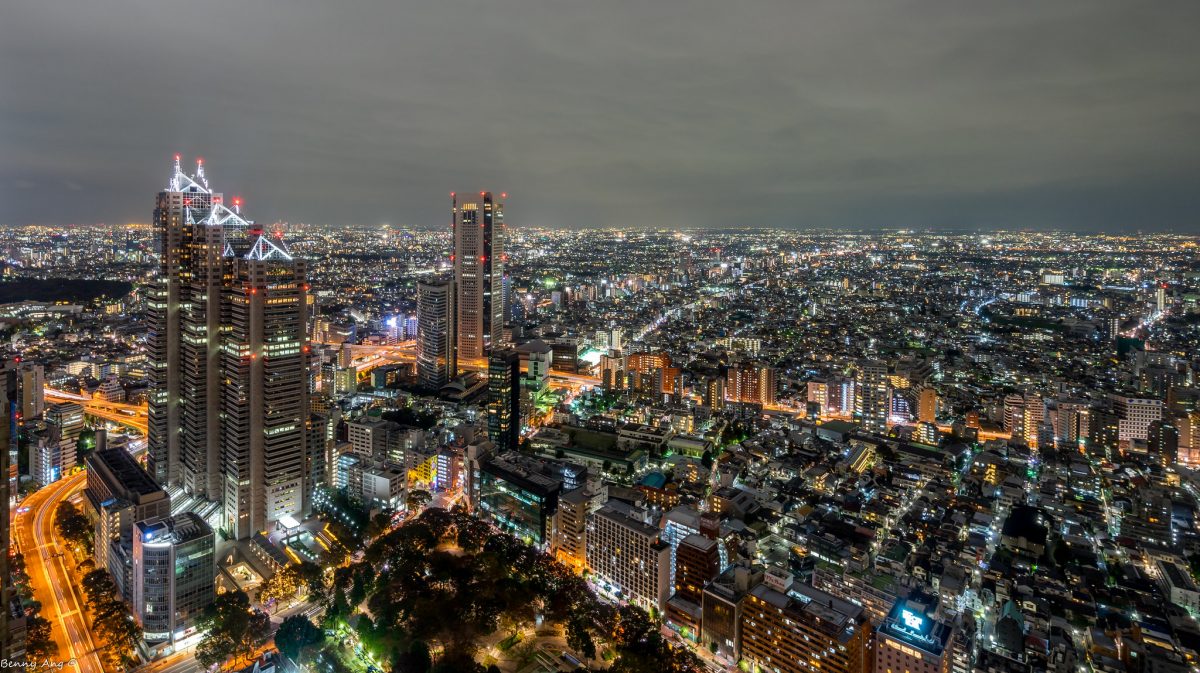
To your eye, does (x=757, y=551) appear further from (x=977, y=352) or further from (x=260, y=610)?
(x=977, y=352)

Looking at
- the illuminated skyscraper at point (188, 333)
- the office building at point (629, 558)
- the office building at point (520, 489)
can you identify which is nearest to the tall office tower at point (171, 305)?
the illuminated skyscraper at point (188, 333)

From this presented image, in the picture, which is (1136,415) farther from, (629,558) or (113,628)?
(113,628)

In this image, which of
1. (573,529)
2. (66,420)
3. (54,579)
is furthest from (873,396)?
(66,420)

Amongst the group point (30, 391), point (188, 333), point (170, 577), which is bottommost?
point (170, 577)

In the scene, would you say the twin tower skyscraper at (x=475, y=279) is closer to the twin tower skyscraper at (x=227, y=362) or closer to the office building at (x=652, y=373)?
the office building at (x=652, y=373)

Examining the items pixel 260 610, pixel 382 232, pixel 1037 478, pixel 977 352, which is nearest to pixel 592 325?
pixel 977 352

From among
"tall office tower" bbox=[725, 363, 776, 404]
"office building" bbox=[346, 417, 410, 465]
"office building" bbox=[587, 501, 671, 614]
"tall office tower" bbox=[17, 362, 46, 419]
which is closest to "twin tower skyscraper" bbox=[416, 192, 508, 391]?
"office building" bbox=[346, 417, 410, 465]

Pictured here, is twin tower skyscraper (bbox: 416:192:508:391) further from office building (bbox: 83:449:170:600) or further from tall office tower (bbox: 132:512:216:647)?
tall office tower (bbox: 132:512:216:647)
